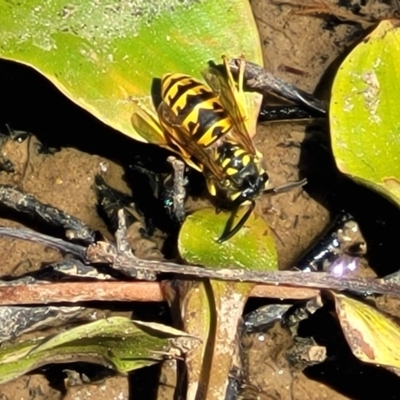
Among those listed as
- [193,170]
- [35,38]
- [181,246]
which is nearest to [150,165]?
[193,170]

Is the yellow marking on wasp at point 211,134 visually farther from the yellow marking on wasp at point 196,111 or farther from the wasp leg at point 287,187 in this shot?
the wasp leg at point 287,187

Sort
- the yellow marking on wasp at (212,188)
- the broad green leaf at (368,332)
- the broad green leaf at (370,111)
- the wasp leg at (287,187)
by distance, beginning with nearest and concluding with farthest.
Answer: the broad green leaf at (368,332)
the broad green leaf at (370,111)
the yellow marking on wasp at (212,188)
the wasp leg at (287,187)

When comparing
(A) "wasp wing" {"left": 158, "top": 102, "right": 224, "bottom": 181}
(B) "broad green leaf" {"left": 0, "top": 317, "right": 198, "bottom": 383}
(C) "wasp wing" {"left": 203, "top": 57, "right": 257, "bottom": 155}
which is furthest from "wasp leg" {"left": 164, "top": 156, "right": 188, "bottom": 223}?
(B) "broad green leaf" {"left": 0, "top": 317, "right": 198, "bottom": 383}

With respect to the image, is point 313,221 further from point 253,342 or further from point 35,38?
point 35,38

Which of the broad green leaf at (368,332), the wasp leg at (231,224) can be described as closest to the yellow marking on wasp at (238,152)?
the wasp leg at (231,224)

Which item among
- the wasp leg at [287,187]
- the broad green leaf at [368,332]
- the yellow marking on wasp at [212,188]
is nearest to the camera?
the broad green leaf at [368,332]

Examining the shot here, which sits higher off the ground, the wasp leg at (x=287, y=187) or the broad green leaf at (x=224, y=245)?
the wasp leg at (x=287, y=187)
